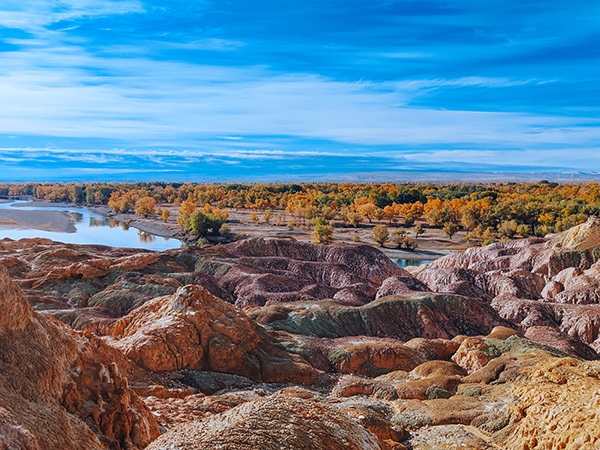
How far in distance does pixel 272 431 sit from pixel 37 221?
4644 inches

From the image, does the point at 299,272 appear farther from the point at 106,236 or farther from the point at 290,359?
the point at 106,236

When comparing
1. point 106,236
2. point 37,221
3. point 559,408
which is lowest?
point 106,236

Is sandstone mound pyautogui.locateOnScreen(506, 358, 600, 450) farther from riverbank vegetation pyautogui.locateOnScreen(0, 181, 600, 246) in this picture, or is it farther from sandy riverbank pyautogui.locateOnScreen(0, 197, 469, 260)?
riverbank vegetation pyautogui.locateOnScreen(0, 181, 600, 246)

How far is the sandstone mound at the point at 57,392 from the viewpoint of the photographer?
7.26 m

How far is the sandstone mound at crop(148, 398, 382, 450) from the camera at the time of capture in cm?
713

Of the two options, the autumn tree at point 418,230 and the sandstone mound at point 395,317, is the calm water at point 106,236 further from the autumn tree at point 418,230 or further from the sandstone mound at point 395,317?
the sandstone mound at point 395,317

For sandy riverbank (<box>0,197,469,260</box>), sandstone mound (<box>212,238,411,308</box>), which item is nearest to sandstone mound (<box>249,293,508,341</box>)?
sandstone mound (<box>212,238,411,308</box>)

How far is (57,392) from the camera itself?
8602 mm

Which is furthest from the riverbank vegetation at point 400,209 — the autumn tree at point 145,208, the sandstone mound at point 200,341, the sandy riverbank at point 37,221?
the sandstone mound at point 200,341

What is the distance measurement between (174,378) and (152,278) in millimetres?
22118

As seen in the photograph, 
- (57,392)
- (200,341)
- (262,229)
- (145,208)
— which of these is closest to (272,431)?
(57,392)

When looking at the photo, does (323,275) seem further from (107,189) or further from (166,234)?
(107,189)

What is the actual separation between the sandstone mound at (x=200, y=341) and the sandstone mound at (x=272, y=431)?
967 cm

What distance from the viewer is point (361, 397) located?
16.3 metres
